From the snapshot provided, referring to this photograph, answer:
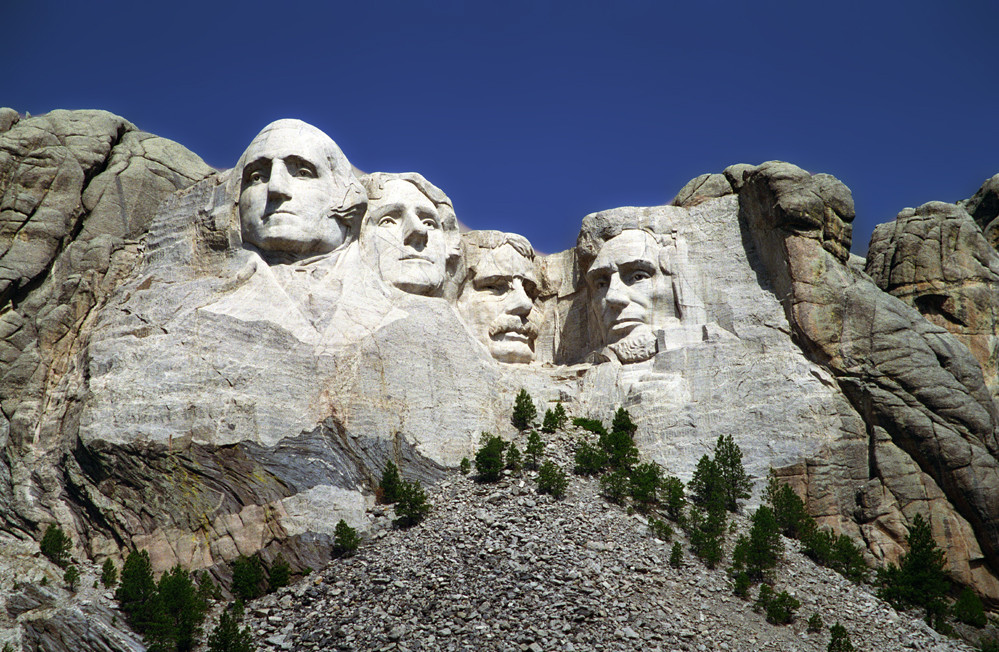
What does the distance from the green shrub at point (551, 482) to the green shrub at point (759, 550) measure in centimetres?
327

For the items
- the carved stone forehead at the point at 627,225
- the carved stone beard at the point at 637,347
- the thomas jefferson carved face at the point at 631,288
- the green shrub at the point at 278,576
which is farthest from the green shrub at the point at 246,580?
the carved stone forehead at the point at 627,225

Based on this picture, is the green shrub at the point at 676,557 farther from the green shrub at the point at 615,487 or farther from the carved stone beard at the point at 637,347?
the carved stone beard at the point at 637,347

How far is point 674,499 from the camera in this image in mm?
26484

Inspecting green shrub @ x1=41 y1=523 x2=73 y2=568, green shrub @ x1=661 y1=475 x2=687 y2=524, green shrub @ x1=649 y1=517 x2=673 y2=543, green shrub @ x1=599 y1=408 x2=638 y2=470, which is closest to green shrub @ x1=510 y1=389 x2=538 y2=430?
green shrub @ x1=599 y1=408 x2=638 y2=470

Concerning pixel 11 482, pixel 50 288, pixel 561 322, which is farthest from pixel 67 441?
pixel 561 322

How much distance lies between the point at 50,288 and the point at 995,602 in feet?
61.2

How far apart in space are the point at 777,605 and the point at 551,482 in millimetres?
4683

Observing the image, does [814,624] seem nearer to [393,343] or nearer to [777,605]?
[777,605]

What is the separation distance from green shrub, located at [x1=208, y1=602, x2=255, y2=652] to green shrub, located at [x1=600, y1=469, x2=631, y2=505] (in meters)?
7.37

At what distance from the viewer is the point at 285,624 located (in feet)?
76.1

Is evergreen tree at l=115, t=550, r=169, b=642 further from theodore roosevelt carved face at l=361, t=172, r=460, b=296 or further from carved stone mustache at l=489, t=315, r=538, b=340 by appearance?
carved stone mustache at l=489, t=315, r=538, b=340

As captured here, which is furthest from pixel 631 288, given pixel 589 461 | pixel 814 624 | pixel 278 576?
pixel 278 576

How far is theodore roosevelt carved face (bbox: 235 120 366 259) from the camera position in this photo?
28109mm

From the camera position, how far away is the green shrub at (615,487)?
1045 inches
